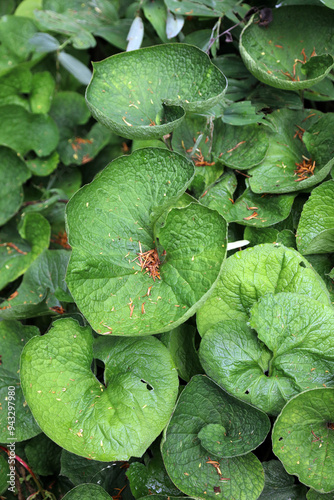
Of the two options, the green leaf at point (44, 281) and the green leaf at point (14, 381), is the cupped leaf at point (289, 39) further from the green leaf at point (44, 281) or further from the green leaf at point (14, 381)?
the green leaf at point (14, 381)

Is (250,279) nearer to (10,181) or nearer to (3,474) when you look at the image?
(3,474)

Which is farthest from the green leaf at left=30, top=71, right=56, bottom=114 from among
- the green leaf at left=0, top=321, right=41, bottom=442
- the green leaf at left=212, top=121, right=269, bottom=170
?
the green leaf at left=0, top=321, right=41, bottom=442

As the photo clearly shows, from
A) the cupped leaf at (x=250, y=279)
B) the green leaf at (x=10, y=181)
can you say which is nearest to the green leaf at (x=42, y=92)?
the green leaf at (x=10, y=181)

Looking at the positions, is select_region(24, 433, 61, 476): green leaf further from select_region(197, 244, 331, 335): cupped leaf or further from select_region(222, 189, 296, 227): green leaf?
select_region(222, 189, 296, 227): green leaf

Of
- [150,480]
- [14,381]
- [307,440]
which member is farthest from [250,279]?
[14,381]

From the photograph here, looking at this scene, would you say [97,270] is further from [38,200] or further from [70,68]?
[70,68]
